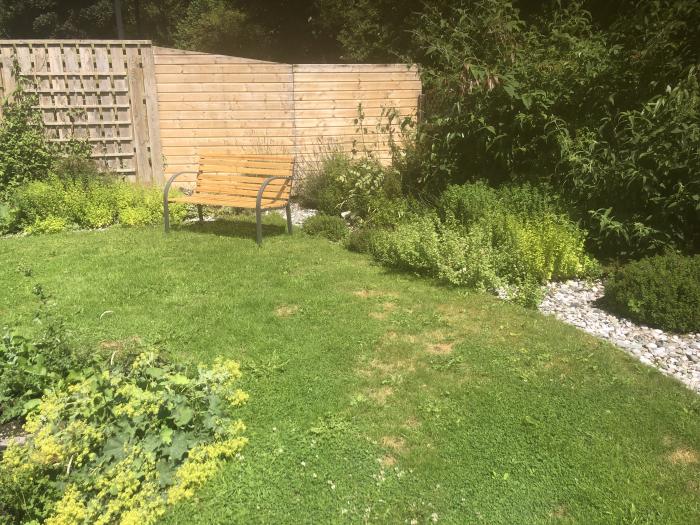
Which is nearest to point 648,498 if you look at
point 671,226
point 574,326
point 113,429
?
point 574,326

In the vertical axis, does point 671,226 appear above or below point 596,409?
above

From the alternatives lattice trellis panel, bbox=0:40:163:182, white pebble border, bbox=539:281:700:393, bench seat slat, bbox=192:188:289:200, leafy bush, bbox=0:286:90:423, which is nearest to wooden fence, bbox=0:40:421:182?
lattice trellis panel, bbox=0:40:163:182

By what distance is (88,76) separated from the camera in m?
8.88

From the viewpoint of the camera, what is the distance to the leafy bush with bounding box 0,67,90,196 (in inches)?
327

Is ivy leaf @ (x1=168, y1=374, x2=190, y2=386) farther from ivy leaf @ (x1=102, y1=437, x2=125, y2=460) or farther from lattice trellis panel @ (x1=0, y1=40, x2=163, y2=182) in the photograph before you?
lattice trellis panel @ (x1=0, y1=40, x2=163, y2=182)

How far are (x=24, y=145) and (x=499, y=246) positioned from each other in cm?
697

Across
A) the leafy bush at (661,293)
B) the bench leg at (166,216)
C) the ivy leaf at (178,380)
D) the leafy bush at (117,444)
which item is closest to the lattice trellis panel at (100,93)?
the bench leg at (166,216)

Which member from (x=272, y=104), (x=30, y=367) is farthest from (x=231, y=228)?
(x=30, y=367)

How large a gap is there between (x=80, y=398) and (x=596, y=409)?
298 centimetres

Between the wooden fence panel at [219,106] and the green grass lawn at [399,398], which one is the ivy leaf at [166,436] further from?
the wooden fence panel at [219,106]

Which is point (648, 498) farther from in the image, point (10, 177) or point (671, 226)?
point (10, 177)

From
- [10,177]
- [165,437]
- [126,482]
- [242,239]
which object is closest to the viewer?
[126,482]

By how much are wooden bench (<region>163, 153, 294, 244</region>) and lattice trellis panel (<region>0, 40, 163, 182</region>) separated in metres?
1.89

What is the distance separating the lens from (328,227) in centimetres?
761
